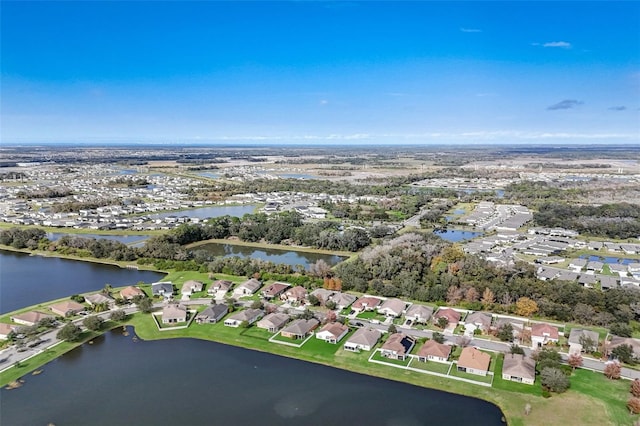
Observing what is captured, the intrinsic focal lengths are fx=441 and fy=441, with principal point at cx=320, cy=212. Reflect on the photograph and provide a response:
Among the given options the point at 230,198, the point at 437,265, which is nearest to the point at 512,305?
the point at 437,265

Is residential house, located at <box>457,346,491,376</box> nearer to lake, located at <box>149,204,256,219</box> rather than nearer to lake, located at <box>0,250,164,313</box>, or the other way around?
lake, located at <box>0,250,164,313</box>

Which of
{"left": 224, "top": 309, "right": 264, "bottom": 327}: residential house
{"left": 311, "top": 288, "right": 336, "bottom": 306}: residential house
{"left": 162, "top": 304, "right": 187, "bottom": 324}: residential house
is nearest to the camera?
{"left": 224, "top": 309, "right": 264, "bottom": 327}: residential house

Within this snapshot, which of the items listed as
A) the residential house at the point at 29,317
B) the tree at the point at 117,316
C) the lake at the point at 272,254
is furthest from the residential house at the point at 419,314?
the residential house at the point at 29,317

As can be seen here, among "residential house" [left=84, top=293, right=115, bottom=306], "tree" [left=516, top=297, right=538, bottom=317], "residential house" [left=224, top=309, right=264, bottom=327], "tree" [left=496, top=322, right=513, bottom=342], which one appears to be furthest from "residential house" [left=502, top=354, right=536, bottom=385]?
"residential house" [left=84, top=293, right=115, bottom=306]

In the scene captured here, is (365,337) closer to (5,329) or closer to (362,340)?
(362,340)

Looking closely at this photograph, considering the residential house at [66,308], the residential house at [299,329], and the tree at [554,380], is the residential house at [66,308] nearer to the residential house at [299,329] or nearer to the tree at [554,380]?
the residential house at [299,329]
